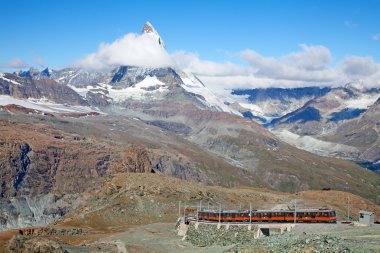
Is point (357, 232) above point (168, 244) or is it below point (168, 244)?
above

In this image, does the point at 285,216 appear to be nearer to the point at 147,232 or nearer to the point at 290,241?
the point at 147,232

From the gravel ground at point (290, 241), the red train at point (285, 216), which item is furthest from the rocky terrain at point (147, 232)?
the red train at point (285, 216)

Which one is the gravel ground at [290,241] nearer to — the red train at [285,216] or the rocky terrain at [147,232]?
the rocky terrain at [147,232]

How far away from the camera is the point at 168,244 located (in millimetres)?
115500

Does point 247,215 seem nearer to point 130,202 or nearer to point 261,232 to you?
point 261,232

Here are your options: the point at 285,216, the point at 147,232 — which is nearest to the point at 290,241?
the point at 285,216

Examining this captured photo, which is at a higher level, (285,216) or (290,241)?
(290,241)

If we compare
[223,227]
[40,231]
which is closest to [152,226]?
[40,231]

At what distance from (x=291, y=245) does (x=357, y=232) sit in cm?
2451

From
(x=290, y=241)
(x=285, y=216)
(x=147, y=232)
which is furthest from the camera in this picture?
(x=147, y=232)

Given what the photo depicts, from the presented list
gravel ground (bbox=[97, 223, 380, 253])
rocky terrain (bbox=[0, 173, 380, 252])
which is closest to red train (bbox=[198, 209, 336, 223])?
gravel ground (bbox=[97, 223, 380, 253])

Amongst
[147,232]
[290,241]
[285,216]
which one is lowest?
[147,232]

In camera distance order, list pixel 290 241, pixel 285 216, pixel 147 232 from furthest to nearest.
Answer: pixel 147 232 → pixel 285 216 → pixel 290 241

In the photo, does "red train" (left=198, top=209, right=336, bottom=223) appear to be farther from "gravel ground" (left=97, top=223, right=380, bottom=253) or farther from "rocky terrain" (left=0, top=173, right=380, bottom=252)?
"rocky terrain" (left=0, top=173, right=380, bottom=252)
